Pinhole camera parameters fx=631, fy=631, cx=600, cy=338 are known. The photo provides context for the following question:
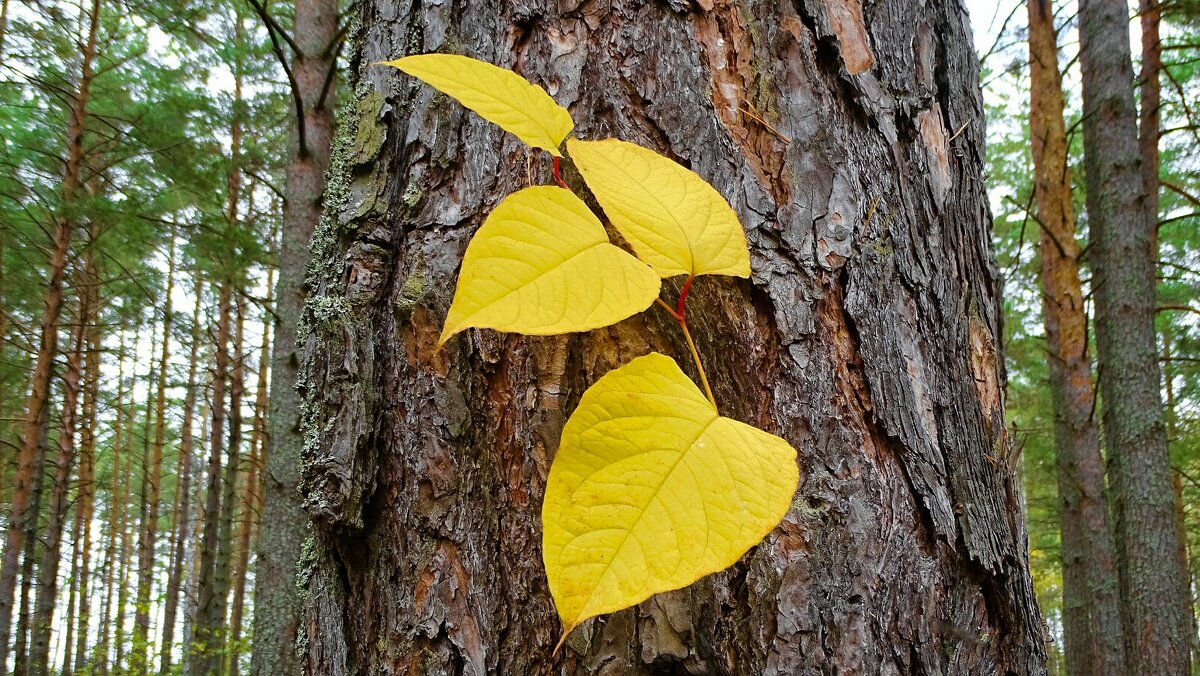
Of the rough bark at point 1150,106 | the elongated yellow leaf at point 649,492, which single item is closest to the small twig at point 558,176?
the elongated yellow leaf at point 649,492

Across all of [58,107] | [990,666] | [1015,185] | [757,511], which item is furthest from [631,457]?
[1015,185]

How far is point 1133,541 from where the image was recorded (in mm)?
3746

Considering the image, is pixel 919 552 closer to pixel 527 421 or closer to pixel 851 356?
pixel 851 356

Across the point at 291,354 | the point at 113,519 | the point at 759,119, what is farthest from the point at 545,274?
the point at 113,519

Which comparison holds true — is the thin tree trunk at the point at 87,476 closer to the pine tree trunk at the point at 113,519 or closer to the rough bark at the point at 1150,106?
the pine tree trunk at the point at 113,519

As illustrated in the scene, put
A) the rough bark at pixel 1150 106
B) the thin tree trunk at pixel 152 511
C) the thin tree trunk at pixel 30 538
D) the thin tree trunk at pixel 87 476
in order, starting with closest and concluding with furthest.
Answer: the rough bark at pixel 1150 106 → the thin tree trunk at pixel 30 538 → the thin tree trunk at pixel 87 476 → the thin tree trunk at pixel 152 511

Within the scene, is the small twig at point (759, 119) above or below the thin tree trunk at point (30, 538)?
above

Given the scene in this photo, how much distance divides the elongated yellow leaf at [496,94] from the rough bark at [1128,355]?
4.69 metres

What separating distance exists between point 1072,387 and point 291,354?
5.65 m

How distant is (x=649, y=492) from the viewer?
14.4 inches

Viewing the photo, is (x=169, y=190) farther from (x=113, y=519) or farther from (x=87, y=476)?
(x=113, y=519)

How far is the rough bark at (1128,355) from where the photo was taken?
3.67 meters

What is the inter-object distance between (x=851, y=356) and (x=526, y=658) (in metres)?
0.41

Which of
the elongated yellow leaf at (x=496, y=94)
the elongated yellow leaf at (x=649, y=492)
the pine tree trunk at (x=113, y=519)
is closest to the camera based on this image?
the elongated yellow leaf at (x=649, y=492)
